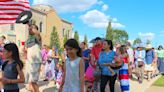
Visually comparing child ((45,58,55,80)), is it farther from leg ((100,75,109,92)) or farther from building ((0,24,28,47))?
building ((0,24,28,47))

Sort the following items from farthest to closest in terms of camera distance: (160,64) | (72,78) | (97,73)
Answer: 1. (160,64)
2. (97,73)
3. (72,78)

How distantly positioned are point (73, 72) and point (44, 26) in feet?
249

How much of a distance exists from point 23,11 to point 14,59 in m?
2.73

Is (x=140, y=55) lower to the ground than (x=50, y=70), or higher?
higher

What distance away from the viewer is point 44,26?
8069 centimetres

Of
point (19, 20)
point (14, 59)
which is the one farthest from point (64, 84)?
point (19, 20)

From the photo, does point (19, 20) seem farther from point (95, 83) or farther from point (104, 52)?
point (95, 83)

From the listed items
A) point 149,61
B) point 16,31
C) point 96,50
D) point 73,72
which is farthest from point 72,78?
point 16,31

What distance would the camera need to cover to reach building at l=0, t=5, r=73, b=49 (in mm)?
67619

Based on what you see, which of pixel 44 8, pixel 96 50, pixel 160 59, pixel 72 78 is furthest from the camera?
pixel 44 8

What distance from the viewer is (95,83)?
32.9ft

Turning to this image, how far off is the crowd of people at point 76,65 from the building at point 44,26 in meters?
51.1

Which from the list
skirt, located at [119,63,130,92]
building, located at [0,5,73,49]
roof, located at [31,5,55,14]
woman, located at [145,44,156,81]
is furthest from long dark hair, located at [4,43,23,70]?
roof, located at [31,5,55,14]

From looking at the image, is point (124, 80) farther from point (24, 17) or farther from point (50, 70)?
point (50, 70)
